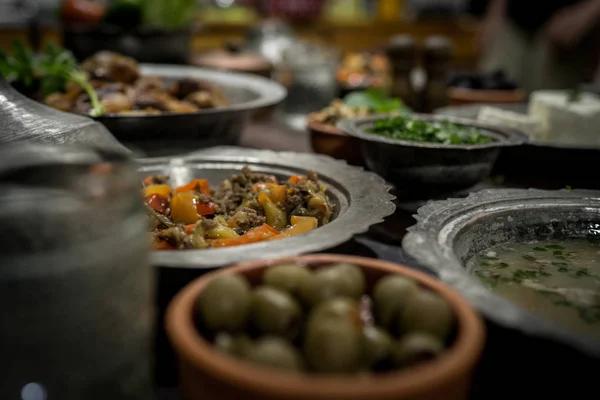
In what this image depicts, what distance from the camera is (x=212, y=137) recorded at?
8.20 ft

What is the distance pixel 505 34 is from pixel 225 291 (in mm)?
6454

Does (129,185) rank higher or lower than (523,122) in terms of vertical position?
higher

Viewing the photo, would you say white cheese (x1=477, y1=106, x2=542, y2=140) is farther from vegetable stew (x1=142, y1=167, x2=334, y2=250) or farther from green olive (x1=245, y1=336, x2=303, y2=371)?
green olive (x1=245, y1=336, x2=303, y2=371)

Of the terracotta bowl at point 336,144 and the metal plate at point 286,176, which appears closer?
the metal plate at point 286,176

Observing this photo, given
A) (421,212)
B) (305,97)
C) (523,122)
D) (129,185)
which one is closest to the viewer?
(129,185)

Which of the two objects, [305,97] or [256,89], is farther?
[305,97]

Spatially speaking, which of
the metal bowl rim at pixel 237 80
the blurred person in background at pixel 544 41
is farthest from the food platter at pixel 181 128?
the blurred person in background at pixel 544 41

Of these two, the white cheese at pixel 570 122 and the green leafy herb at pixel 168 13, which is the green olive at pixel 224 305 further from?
the green leafy herb at pixel 168 13

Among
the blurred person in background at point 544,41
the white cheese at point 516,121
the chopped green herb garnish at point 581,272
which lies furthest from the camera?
the blurred person in background at point 544,41

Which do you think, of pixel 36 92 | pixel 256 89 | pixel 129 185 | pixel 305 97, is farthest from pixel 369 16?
pixel 129 185

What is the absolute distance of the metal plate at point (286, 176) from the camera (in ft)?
4.14

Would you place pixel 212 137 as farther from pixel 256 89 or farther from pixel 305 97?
pixel 305 97

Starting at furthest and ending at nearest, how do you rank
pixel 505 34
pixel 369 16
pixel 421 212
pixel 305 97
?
pixel 369 16
pixel 505 34
pixel 305 97
pixel 421 212

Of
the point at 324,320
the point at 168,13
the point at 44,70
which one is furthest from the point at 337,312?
the point at 168,13
